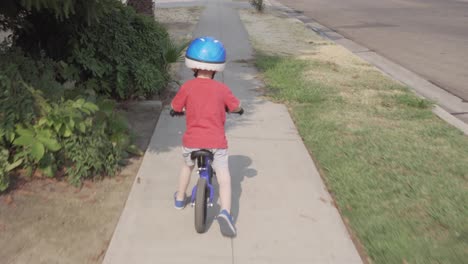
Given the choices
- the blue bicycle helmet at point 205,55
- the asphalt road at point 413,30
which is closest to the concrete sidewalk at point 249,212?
the blue bicycle helmet at point 205,55

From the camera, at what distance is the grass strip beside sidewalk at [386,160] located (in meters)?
4.00

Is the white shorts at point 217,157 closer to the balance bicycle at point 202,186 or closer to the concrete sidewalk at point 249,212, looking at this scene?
the balance bicycle at point 202,186

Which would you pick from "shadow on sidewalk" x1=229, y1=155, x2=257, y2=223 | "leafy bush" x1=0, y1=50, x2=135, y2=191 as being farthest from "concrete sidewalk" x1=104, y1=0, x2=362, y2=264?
"leafy bush" x1=0, y1=50, x2=135, y2=191

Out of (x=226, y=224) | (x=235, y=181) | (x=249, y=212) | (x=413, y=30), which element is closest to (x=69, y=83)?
(x=235, y=181)

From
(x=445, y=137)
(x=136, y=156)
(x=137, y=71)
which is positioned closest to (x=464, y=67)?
(x=445, y=137)

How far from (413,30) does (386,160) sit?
12811 mm

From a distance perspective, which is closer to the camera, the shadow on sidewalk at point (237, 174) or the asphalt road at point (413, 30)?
the shadow on sidewalk at point (237, 174)

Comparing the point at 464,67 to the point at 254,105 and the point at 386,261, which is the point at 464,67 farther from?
the point at 386,261

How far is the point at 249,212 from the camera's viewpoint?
432cm

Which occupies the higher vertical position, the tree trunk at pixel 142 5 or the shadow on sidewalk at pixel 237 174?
the tree trunk at pixel 142 5

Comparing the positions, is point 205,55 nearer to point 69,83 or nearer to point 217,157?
point 217,157

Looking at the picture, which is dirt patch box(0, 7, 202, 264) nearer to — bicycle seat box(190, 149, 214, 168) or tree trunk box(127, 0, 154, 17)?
bicycle seat box(190, 149, 214, 168)

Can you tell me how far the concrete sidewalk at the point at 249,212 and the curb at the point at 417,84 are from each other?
2.47m

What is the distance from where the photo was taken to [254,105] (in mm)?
7496
